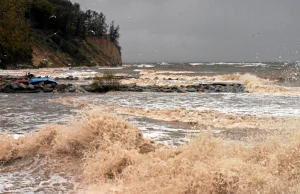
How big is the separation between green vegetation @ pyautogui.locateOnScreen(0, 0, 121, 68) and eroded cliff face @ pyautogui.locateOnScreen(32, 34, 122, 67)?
29cm

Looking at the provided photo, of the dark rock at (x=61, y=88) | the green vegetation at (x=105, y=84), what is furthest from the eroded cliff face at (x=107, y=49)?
the dark rock at (x=61, y=88)

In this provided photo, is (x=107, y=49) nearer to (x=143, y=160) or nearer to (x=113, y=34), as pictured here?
(x=113, y=34)

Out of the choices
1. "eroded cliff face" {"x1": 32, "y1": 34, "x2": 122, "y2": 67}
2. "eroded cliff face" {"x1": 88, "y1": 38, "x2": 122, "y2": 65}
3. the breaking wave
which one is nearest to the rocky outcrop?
the breaking wave

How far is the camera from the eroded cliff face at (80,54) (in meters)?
68.2

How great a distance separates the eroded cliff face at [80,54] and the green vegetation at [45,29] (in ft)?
0.94

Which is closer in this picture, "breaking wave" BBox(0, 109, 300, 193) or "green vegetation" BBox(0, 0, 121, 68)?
"breaking wave" BBox(0, 109, 300, 193)

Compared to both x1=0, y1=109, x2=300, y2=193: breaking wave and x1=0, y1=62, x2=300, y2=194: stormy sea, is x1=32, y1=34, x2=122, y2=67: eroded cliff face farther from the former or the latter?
x1=0, y1=109, x2=300, y2=193: breaking wave

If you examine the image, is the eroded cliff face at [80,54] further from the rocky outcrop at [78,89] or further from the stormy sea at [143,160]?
the stormy sea at [143,160]

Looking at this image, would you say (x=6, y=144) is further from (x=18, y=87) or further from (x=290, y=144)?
(x=18, y=87)

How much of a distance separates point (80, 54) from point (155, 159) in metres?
84.3

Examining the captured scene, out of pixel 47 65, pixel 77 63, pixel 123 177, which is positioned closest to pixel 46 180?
pixel 123 177

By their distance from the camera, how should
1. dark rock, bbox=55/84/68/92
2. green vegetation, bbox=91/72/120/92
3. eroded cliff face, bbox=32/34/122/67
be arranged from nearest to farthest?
dark rock, bbox=55/84/68/92 → green vegetation, bbox=91/72/120/92 → eroded cliff face, bbox=32/34/122/67

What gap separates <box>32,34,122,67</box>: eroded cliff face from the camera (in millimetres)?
68188

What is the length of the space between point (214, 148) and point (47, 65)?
2475 inches
